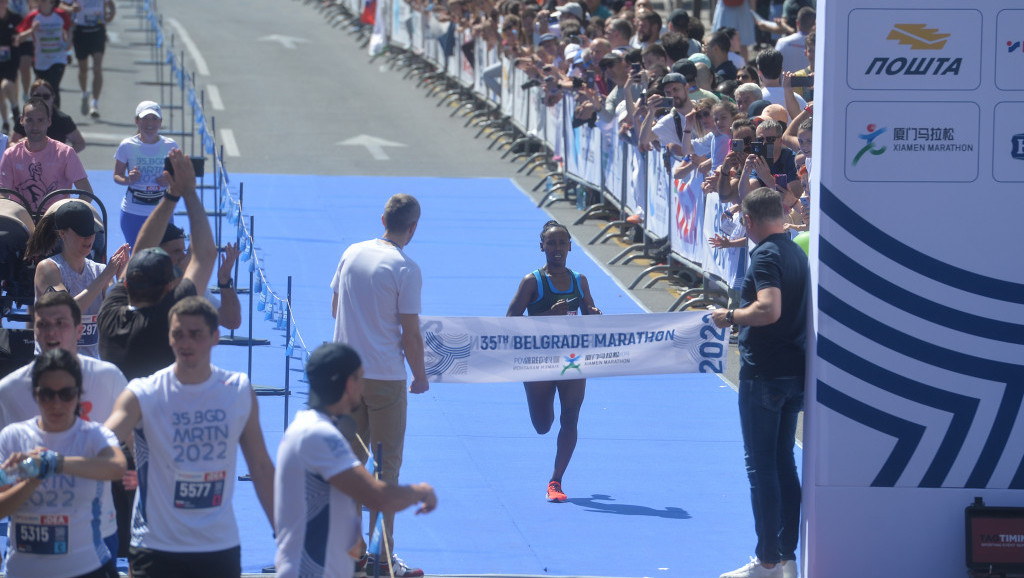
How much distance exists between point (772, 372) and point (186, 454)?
3094 millimetres

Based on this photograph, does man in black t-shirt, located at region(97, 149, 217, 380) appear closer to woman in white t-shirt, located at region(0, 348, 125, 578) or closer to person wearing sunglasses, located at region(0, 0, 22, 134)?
woman in white t-shirt, located at region(0, 348, 125, 578)

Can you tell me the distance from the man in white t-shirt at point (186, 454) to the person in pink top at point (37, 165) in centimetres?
618

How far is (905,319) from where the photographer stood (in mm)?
7055

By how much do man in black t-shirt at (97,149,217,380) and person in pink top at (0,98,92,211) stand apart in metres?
4.90

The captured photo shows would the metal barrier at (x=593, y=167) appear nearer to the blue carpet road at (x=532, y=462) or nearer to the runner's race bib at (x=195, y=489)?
the blue carpet road at (x=532, y=462)

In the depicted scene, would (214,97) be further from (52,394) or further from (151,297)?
(52,394)

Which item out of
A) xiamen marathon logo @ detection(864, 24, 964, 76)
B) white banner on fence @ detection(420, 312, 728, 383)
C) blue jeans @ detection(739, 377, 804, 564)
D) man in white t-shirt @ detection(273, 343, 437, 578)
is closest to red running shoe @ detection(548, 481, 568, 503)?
white banner on fence @ detection(420, 312, 728, 383)

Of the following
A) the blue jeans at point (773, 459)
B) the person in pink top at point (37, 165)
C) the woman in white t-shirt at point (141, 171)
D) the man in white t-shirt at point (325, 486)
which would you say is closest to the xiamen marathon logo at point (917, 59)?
the blue jeans at point (773, 459)

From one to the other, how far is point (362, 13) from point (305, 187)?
18693 mm

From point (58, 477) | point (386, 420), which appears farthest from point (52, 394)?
point (386, 420)

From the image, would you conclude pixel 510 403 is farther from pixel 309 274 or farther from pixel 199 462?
pixel 199 462

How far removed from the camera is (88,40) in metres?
24.5

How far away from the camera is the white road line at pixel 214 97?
27516 mm

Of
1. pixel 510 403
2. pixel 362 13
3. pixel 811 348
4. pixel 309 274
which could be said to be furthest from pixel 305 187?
pixel 362 13
